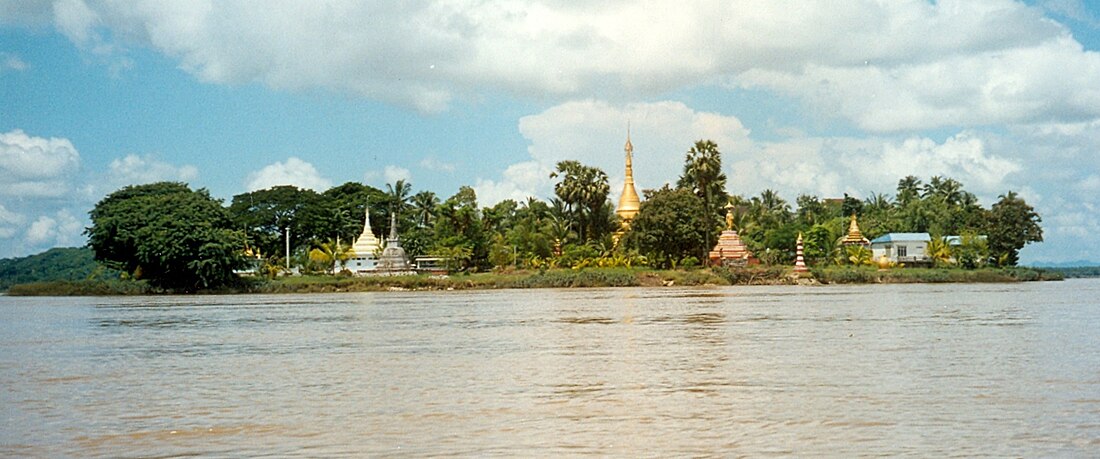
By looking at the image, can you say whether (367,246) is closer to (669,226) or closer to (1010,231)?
(669,226)

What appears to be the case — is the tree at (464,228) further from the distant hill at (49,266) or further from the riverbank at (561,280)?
the distant hill at (49,266)

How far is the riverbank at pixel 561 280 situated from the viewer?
67.7 meters

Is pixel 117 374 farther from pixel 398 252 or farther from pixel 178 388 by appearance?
pixel 398 252

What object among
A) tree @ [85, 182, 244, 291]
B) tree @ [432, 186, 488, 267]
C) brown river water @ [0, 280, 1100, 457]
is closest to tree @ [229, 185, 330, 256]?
tree @ [432, 186, 488, 267]

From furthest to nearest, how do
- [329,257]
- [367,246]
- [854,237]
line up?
[854,237], [367,246], [329,257]

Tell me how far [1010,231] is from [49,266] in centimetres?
9669

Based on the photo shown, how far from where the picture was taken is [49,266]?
12069 centimetres

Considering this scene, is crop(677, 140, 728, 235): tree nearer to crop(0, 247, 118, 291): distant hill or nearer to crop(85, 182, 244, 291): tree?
crop(85, 182, 244, 291): tree

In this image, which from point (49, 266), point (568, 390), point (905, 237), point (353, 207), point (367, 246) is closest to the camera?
point (568, 390)

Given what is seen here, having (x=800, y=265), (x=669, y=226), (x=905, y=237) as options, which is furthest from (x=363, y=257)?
(x=905, y=237)

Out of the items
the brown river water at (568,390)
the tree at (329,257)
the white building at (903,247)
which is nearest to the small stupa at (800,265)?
the white building at (903,247)

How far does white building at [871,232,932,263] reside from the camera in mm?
81787

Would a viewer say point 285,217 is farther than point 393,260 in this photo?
Yes

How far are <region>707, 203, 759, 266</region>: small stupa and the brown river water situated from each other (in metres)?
42.9
